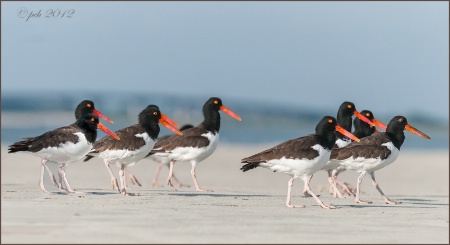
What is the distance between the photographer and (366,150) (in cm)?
1353

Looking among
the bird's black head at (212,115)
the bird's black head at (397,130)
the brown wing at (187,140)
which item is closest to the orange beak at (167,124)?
the brown wing at (187,140)

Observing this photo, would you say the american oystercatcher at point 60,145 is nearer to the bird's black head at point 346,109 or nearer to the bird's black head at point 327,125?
the bird's black head at point 327,125

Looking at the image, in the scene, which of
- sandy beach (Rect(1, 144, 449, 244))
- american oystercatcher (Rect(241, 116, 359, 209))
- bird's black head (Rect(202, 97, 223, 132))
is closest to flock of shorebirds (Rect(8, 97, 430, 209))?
american oystercatcher (Rect(241, 116, 359, 209))

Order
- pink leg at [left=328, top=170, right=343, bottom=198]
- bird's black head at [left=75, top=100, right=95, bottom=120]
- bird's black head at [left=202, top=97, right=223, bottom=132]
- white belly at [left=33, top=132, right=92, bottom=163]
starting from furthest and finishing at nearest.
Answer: bird's black head at [left=202, top=97, right=223, bottom=132]
bird's black head at [left=75, top=100, right=95, bottom=120]
pink leg at [left=328, top=170, right=343, bottom=198]
white belly at [left=33, top=132, right=92, bottom=163]

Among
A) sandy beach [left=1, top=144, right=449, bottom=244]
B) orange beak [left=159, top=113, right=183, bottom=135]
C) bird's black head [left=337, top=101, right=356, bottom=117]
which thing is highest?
bird's black head [left=337, top=101, right=356, bottom=117]

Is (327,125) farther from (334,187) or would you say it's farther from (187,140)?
(187,140)

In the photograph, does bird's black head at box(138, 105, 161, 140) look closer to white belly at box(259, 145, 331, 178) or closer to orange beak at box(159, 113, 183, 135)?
orange beak at box(159, 113, 183, 135)

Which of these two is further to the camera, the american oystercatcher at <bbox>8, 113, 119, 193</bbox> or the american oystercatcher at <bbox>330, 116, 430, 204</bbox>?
the american oystercatcher at <bbox>330, 116, 430, 204</bbox>

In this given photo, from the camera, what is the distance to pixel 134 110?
225 feet

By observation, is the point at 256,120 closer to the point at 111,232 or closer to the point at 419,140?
the point at 419,140

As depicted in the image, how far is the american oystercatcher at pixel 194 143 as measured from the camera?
15.9 metres

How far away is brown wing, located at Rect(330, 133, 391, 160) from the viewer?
1349 centimetres

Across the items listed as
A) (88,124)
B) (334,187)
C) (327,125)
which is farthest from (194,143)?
(327,125)

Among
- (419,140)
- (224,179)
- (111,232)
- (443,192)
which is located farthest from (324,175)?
(419,140)
